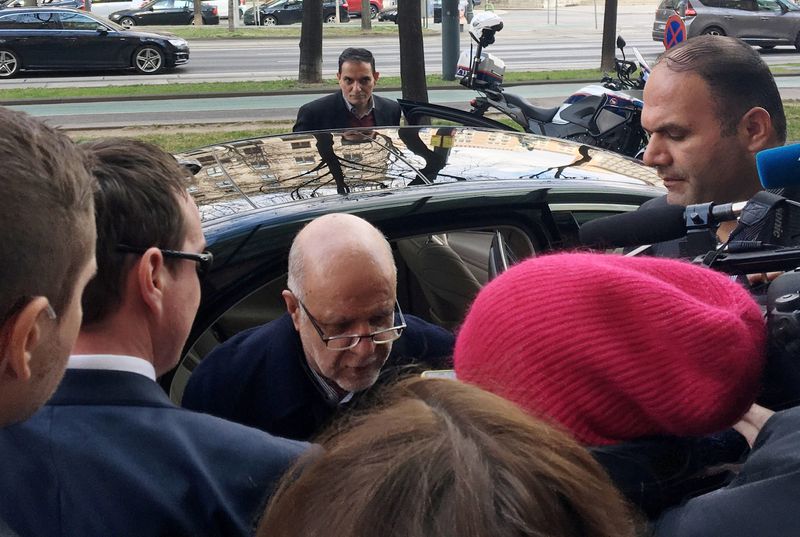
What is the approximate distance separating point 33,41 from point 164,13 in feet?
58.1

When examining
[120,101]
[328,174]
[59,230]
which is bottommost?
[120,101]

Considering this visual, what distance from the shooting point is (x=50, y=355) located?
51.1 inches

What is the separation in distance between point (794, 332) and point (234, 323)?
6.46 feet

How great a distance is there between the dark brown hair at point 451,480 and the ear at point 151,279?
0.76 meters

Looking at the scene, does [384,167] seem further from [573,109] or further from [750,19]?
[750,19]

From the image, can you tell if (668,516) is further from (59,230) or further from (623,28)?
(623,28)

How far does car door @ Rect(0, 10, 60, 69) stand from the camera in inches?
811

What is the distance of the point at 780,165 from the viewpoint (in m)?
1.58

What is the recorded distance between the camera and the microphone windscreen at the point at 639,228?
68.7 inches

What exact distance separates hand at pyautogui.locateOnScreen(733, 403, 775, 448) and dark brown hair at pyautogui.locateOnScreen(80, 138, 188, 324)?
1.09 metres

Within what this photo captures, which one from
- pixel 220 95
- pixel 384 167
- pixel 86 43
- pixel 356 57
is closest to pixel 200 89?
pixel 220 95

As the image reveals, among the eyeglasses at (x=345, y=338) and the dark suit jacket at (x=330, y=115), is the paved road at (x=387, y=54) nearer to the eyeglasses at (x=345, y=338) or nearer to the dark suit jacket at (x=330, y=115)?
the dark suit jacket at (x=330, y=115)

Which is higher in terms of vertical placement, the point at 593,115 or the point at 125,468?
the point at 125,468

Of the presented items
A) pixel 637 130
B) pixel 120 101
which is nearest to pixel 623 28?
pixel 120 101
